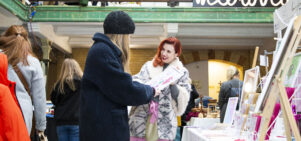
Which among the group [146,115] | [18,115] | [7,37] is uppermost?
[7,37]

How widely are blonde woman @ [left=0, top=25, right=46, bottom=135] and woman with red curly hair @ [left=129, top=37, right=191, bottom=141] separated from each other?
28.3 inches

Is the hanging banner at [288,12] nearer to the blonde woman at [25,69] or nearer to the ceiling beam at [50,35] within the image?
the blonde woman at [25,69]

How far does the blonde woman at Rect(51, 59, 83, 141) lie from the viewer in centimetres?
353

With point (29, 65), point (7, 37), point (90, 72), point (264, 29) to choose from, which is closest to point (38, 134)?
point (29, 65)

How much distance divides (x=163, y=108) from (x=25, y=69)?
106cm

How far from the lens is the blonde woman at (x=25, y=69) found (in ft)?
7.20

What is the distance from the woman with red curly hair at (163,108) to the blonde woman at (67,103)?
1.46 meters

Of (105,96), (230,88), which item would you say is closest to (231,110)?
(105,96)

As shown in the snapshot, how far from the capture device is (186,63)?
463 inches

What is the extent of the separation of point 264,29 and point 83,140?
26.4 feet

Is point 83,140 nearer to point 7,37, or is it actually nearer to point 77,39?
point 7,37

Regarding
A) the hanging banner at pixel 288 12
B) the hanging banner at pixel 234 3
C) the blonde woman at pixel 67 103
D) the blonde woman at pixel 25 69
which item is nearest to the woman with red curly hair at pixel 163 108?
the blonde woman at pixel 25 69

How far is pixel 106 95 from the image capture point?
1665 mm

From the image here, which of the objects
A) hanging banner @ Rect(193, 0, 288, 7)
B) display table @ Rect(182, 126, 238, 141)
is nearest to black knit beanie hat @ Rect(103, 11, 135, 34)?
display table @ Rect(182, 126, 238, 141)
